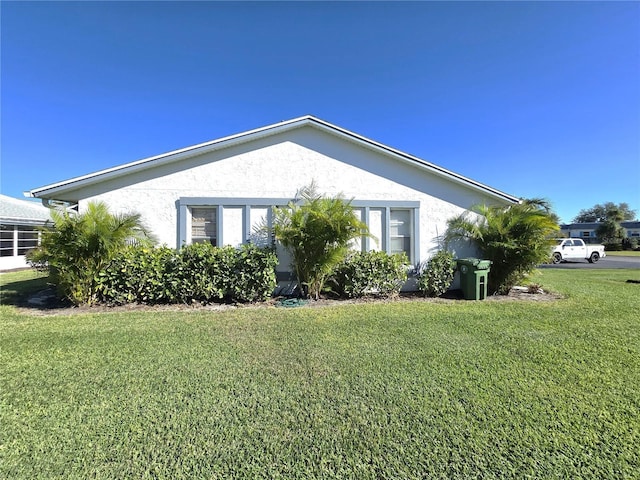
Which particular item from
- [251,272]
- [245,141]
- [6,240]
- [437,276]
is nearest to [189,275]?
[251,272]

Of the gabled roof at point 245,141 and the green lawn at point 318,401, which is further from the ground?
the gabled roof at point 245,141

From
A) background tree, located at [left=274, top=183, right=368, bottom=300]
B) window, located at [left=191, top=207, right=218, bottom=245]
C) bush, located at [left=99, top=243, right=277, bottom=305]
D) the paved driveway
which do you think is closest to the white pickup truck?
the paved driveway

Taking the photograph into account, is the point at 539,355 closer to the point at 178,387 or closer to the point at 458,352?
the point at 458,352

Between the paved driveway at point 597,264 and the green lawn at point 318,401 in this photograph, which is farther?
the paved driveway at point 597,264

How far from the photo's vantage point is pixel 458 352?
4188 mm

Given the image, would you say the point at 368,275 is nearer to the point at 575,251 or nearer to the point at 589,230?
the point at 575,251

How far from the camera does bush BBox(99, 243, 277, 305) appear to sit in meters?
6.66

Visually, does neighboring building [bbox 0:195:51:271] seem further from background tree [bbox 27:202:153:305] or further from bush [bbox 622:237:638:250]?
bush [bbox 622:237:638:250]

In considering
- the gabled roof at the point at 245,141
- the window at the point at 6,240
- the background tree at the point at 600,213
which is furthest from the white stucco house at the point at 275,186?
the background tree at the point at 600,213

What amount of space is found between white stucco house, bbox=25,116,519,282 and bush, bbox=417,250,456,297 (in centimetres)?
68

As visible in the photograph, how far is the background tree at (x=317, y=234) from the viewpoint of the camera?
6988 mm

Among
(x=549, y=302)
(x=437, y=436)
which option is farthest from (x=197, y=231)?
(x=549, y=302)

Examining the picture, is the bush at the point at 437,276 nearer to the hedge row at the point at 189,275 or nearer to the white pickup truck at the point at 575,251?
the hedge row at the point at 189,275

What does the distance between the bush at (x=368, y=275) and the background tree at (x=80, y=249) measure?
5.57 m
